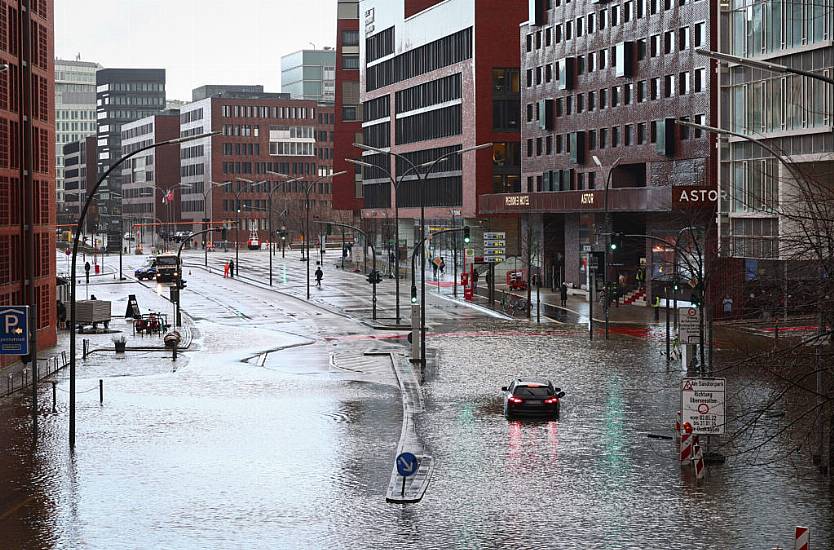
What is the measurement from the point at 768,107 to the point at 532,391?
3604cm

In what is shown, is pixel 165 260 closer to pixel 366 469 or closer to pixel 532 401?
pixel 532 401

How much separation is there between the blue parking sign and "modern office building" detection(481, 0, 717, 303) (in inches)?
1644

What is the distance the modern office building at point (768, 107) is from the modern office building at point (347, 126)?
290ft

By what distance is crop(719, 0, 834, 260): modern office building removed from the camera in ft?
212

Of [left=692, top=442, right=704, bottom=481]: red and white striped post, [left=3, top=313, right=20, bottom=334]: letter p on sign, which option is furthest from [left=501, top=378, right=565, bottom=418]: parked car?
[left=3, top=313, right=20, bottom=334]: letter p on sign

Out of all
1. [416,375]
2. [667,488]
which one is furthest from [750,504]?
[416,375]

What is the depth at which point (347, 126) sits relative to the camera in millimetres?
163125

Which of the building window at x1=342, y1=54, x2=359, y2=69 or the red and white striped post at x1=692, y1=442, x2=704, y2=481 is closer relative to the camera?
the red and white striped post at x1=692, y1=442, x2=704, y2=481

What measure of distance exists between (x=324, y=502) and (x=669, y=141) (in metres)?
60.8

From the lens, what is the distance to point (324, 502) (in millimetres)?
28172

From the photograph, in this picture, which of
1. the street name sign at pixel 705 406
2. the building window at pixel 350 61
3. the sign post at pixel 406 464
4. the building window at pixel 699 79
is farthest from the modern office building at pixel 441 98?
the sign post at pixel 406 464

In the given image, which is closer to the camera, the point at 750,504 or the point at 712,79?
the point at 750,504

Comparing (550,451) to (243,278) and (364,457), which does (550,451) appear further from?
(243,278)

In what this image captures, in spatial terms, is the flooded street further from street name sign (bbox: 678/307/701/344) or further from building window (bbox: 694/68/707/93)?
building window (bbox: 694/68/707/93)
